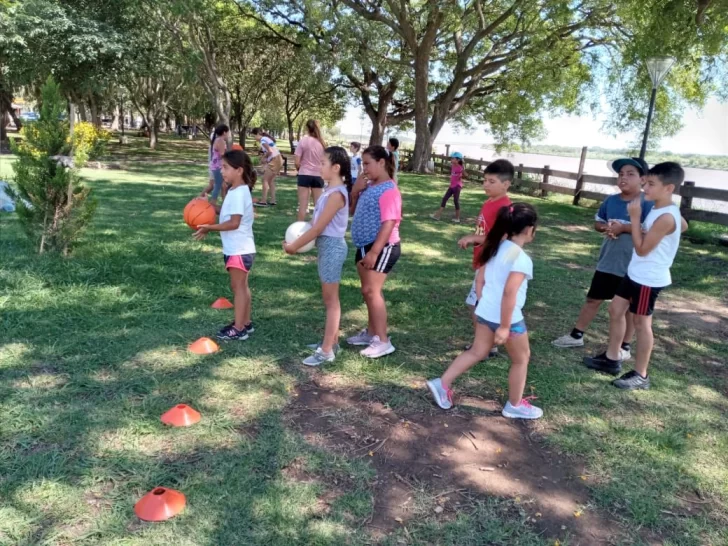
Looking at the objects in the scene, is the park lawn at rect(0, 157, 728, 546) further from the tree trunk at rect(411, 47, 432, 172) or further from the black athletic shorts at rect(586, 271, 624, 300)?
the tree trunk at rect(411, 47, 432, 172)

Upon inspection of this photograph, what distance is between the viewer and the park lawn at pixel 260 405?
2.51m

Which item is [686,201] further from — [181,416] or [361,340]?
[181,416]

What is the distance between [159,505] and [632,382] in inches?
133

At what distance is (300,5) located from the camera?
2139 cm

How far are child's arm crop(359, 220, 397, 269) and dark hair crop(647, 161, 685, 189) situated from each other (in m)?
1.81

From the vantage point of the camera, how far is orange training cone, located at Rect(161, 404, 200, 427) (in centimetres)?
318

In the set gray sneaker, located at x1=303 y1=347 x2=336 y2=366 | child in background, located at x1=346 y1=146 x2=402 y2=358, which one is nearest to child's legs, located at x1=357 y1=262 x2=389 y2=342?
child in background, located at x1=346 y1=146 x2=402 y2=358

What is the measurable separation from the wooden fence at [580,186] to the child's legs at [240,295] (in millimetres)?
10284

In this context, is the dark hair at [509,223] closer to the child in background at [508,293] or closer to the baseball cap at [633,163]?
the child in background at [508,293]

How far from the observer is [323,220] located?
379 cm

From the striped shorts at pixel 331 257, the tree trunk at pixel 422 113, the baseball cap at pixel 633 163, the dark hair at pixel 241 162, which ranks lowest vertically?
the striped shorts at pixel 331 257

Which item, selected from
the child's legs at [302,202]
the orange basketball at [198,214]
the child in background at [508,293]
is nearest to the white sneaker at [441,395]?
the child in background at [508,293]

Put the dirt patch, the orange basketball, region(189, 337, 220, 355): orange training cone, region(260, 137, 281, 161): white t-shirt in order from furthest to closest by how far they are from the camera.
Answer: region(260, 137, 281, 161): white t-shirt → the orange basketball → region(189, 337, 220, 355): orange training cone → the dirt patch

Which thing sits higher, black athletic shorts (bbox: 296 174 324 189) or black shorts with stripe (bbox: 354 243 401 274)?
black athletic shorts (bbox: 296 174 324 189)
